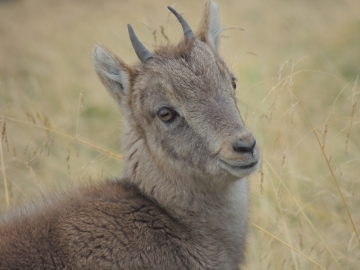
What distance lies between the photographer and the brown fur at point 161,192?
16.4ft

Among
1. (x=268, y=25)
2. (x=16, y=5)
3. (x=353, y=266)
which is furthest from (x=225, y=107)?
(x=16, y=5)

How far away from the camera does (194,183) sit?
18.1 feet

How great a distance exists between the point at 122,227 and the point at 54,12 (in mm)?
16248

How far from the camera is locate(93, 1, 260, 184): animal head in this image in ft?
→ 17.0

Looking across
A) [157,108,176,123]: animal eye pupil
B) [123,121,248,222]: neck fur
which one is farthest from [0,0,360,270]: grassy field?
[157,108,176,123]: animal eye pupil

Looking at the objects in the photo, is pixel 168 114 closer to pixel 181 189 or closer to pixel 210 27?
pixel 181 189

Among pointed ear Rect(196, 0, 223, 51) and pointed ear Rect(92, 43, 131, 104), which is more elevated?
pointed ear Rect(196, 0, 223, 51)

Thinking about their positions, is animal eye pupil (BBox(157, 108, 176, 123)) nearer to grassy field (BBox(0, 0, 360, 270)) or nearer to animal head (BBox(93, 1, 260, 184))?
animal head (BBox(93, 1, 260, 184))

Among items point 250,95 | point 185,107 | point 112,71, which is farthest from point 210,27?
point 250,95

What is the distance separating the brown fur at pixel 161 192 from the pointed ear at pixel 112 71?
10mm

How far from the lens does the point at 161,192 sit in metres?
5.52

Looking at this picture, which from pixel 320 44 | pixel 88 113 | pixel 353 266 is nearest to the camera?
pixel 353 266

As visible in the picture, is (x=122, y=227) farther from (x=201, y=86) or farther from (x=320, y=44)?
(x=320, y=44)

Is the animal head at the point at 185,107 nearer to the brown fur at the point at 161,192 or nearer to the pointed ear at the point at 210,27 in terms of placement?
the brown fur at the point at 161,192
